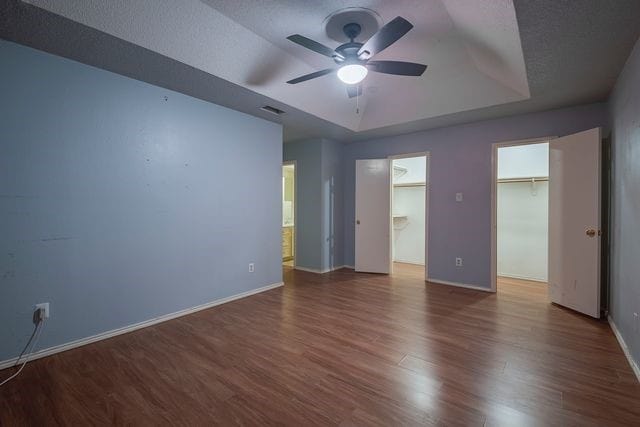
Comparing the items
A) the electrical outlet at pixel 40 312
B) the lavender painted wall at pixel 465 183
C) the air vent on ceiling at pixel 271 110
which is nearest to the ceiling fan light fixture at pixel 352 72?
the air vent on ceiling at pixel 271 110

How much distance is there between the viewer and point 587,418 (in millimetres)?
1546

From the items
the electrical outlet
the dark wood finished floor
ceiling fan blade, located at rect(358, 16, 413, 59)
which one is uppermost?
ceiling fan blade, located at rect(358, 16, 413, 59)

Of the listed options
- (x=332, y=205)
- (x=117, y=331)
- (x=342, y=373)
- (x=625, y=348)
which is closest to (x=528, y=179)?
(x=625, y=348)

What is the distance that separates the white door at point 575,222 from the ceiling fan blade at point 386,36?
252 centimetres

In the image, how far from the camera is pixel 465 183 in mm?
4152

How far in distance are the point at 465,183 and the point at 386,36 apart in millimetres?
2879

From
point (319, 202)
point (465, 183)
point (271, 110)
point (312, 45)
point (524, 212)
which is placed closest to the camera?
point (312, 45)

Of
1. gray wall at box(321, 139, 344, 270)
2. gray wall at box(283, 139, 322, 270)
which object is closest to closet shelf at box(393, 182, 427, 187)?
gray wall at box(321, 139, 344, 270)

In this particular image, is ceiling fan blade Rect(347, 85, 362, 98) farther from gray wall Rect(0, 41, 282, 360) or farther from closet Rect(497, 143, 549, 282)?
closet Rect(497, 143, 549, 282)

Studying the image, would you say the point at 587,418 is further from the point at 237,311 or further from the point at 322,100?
the point at 322,100

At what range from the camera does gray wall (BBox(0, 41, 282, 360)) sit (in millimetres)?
2123

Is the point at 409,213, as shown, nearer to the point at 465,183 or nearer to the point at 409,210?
the point at 409,210

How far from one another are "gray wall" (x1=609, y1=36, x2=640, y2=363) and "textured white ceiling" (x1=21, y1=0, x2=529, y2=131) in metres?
0.77

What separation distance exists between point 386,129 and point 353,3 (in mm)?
2401
